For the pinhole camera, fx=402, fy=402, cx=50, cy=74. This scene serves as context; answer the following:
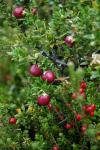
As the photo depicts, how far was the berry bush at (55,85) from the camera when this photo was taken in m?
2.51

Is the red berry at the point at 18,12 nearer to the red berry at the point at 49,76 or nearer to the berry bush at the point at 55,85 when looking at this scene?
the berry bush at the point at 55,85

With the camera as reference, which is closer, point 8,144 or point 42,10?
point 8,144

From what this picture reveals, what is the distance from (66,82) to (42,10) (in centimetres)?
149

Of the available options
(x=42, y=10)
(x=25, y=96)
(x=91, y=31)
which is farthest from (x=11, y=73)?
(x=91, y=31)

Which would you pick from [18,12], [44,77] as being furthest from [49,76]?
[18,12]

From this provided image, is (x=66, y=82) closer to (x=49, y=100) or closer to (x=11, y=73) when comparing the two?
(x=49, y=100)

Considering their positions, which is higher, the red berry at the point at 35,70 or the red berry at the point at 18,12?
the red berry at the point at 18,12

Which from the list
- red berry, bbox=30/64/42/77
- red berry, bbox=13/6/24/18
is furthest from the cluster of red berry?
red berry, bbox=13/6/24/18

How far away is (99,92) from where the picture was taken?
8.69ft

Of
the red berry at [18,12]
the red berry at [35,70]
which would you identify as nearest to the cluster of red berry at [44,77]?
the red berry at [35,70]

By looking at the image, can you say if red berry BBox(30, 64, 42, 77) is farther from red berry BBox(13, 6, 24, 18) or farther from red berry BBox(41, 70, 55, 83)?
red berry BBox(13, 6, 24, 18)

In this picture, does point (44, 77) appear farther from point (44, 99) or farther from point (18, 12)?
point (18, 12)

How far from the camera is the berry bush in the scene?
8.24 feet

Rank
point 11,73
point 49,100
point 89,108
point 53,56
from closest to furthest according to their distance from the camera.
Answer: point 89,108
point 49,100
point 53,56
point 11,73
